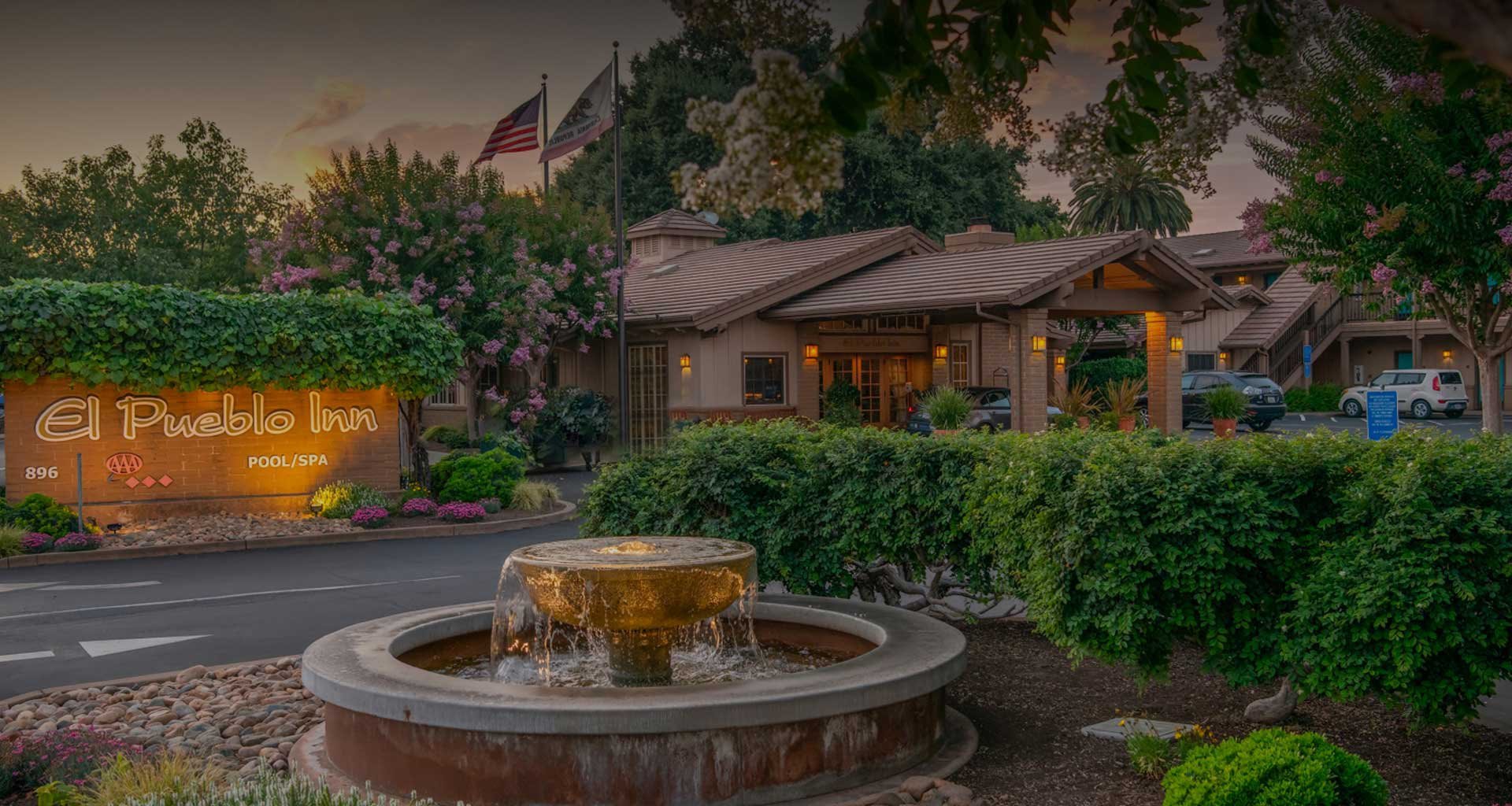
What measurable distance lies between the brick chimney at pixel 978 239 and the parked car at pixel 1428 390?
15.8 metres

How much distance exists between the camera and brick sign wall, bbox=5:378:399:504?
17.8m

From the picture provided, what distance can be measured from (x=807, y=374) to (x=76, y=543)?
17.2m

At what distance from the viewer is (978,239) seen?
32656 millimetres

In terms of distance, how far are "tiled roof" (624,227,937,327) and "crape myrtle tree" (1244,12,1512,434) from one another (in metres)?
16.0

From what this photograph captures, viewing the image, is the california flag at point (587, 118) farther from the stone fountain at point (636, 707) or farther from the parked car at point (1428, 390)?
the parked car at point (1428, 390)

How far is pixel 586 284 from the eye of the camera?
99.1ft

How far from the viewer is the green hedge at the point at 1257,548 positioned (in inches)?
244

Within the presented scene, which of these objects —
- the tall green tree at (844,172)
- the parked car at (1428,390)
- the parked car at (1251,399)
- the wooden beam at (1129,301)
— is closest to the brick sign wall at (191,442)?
A: the wooden beam at (1129,301)

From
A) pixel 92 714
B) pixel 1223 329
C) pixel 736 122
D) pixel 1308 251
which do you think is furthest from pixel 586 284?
pixel 1223 329

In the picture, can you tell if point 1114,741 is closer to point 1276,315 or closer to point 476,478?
point 476,478

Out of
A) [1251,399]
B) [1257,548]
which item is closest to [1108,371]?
[1251,399]

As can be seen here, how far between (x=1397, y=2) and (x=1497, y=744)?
620cm

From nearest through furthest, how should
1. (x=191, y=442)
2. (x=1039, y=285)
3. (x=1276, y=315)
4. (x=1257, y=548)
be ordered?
(x=1257, y=548) < (x=191, y=442) < (x=1039, y=285) < (x=1276, y=315)

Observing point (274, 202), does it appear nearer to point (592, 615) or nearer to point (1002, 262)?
point (1002, 262)
